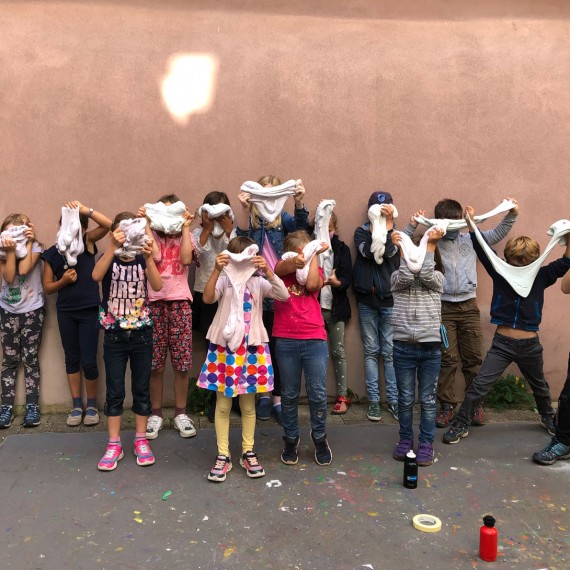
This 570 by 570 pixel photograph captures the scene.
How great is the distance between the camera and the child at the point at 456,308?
17.6ft

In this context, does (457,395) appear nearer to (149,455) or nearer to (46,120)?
(149,455)

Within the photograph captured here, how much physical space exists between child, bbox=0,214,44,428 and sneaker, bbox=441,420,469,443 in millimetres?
3522

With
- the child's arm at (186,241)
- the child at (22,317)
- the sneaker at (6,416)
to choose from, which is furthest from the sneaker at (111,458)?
the child's arm at (186,241)

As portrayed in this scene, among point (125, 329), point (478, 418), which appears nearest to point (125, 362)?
point (125, 329)

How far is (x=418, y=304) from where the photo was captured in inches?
171

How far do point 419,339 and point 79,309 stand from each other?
2903mm

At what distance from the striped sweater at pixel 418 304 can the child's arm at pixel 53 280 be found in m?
2.70

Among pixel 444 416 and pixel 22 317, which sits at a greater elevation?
pixel 22 317

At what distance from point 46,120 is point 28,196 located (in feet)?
2.31

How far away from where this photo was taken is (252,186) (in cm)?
484

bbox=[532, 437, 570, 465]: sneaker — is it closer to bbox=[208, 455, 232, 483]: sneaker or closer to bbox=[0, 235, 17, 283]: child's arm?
bbox=[208, 455, 232, 483]: sneaker

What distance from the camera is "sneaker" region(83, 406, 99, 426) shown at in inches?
203

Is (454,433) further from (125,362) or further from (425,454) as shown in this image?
(125,362)

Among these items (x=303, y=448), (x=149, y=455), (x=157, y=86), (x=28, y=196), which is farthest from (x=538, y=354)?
(x=28, y=196)
